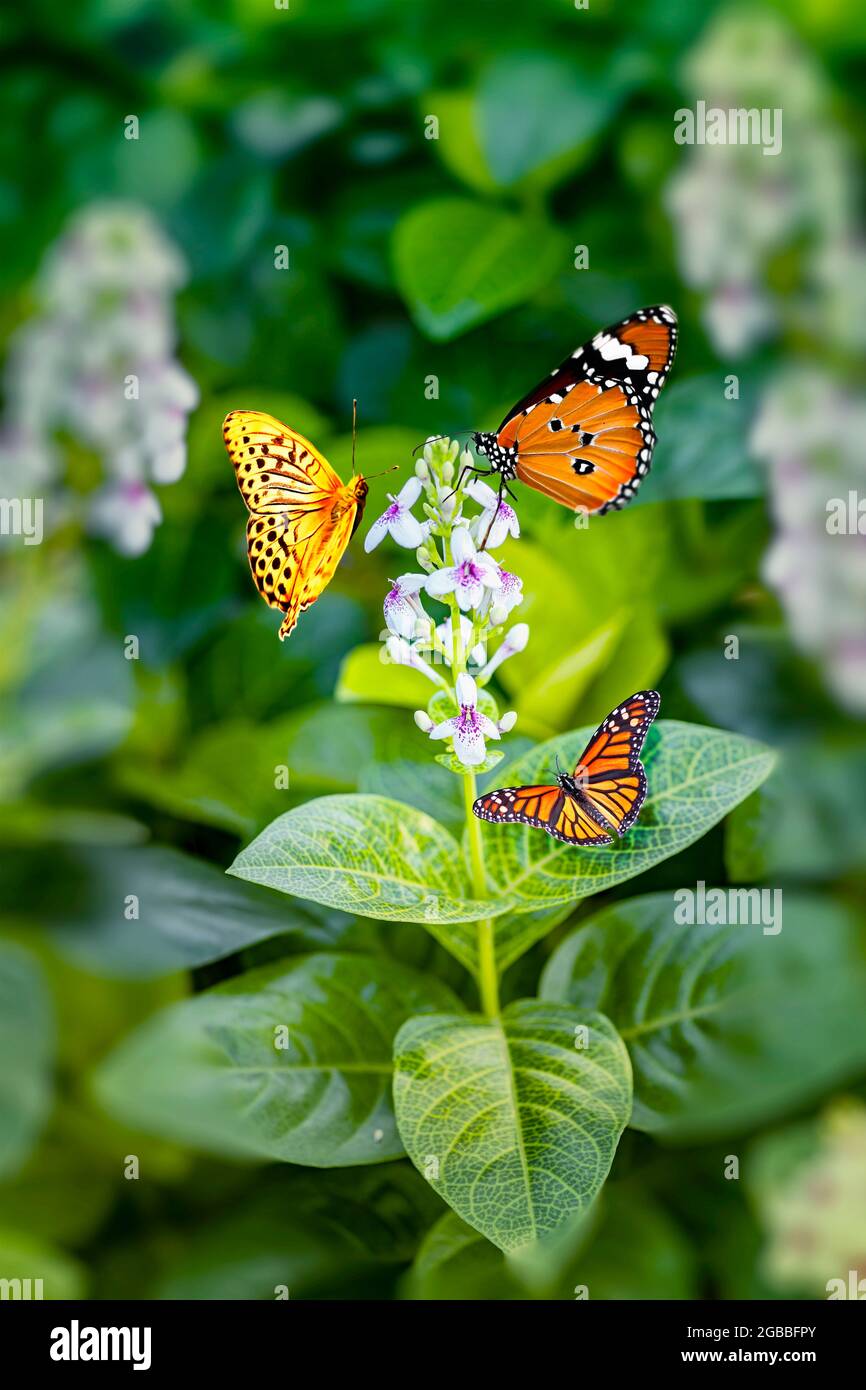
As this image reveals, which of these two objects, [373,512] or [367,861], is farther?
[373,512]

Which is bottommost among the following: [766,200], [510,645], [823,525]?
[510,645]

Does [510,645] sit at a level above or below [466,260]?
below

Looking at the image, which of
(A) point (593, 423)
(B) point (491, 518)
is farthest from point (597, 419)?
(B) point (491, 518)

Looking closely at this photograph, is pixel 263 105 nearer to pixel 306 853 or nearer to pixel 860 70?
pixel 860 70

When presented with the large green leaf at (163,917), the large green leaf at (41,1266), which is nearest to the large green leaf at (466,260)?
the large green leaf at (163,917)

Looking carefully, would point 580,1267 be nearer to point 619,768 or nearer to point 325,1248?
point 325,1248

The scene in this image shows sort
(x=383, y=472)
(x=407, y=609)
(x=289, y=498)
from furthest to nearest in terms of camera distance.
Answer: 1. (x=383, y=472)
2. (x=289, y=498)
3. (x=407, y=609)

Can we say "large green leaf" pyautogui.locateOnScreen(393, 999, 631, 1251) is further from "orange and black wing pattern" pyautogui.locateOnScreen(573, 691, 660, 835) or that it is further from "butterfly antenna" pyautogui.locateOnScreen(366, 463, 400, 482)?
"butterfly antenna" pyautogui.locateOnScreen(366, 463, 400, 482)

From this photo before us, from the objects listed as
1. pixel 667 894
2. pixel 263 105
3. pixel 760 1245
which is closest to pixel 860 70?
pixel 263 105

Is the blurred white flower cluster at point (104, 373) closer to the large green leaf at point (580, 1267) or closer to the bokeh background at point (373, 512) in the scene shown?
the bokeh background at point (373, 512)
